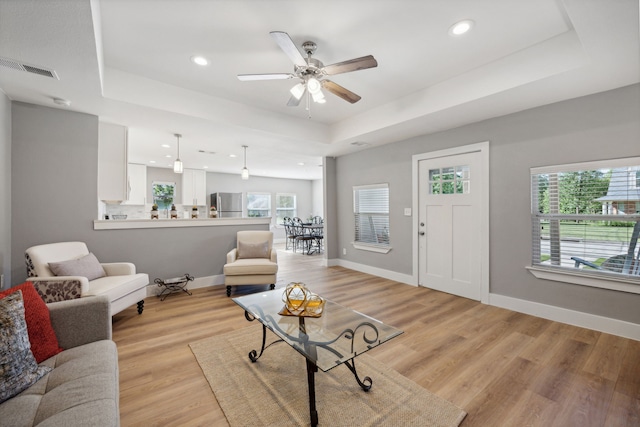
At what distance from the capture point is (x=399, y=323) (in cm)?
299

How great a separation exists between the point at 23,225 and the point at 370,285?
4692mm

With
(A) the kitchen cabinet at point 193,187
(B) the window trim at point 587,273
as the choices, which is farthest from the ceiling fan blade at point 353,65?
(A) the kitchen cabinet at point 193,187

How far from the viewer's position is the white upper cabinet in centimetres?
388

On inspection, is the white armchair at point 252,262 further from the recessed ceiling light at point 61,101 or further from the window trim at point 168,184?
the window trim at point 168,184

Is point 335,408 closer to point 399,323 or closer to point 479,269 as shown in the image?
point 399,323

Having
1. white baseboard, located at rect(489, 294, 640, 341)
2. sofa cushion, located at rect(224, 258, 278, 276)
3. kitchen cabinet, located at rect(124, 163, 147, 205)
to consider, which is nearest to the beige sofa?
Answer: sofa cushion, located at rect(224, 258, 278, 276)

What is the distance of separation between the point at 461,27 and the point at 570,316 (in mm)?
3208

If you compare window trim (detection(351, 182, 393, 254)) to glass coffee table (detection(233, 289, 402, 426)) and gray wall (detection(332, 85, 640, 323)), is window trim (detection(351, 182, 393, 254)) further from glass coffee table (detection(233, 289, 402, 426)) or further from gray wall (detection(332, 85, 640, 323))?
glass coffee table (detection(233, 289, 402, 426))

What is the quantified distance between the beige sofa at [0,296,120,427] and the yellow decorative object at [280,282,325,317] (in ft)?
3.43

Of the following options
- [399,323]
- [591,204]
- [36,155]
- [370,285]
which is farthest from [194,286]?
[591,204]

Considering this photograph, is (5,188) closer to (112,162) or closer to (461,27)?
(112,162)

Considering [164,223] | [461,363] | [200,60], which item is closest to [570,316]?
[461,363]

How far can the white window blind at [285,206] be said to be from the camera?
11.0 metres

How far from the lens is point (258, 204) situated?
10.4m
